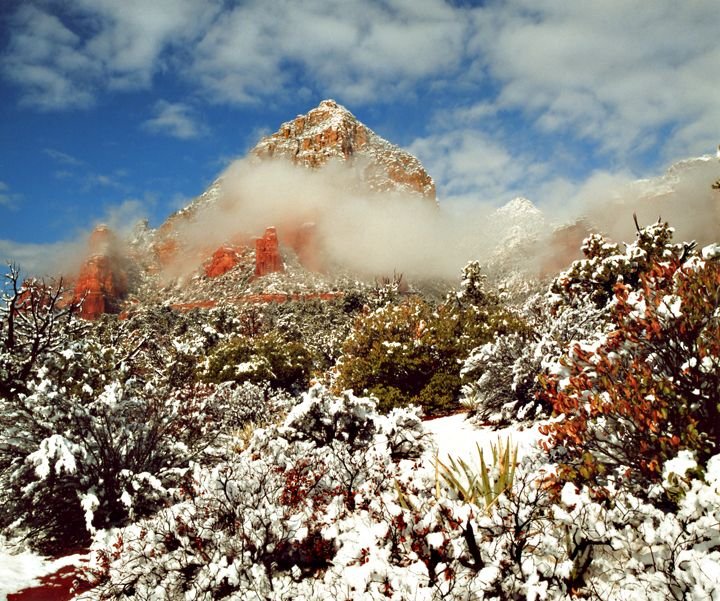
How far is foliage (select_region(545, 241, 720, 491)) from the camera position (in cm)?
361

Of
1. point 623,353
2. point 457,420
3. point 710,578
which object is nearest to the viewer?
point 710,578

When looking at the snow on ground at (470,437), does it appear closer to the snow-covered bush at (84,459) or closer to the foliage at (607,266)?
the snow-covered bush at (84,459)

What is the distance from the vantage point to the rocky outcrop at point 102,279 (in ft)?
399

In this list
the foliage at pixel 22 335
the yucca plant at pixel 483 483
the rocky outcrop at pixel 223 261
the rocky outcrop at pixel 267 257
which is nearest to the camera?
the yucca plant at pixel 483 483

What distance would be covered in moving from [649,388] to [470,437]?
15.0 ft

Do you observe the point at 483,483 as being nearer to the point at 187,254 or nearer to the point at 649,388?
the point at 649,388

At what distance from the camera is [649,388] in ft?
12.5

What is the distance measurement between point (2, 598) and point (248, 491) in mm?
2178

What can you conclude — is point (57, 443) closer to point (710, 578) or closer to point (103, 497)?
point (103, 497)

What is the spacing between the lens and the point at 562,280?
16594 mm

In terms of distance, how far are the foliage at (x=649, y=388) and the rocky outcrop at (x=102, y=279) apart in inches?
5068

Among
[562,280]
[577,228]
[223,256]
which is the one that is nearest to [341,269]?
[223,256]

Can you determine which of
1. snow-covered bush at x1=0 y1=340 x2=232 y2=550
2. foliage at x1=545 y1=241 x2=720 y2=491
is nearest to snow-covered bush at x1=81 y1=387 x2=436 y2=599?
snow-covered bush at x1=0 y1=340 x2=232 y2=550

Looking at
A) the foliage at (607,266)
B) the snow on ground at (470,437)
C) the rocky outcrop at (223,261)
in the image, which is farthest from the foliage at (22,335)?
the rocky outcrop at (223,261)
